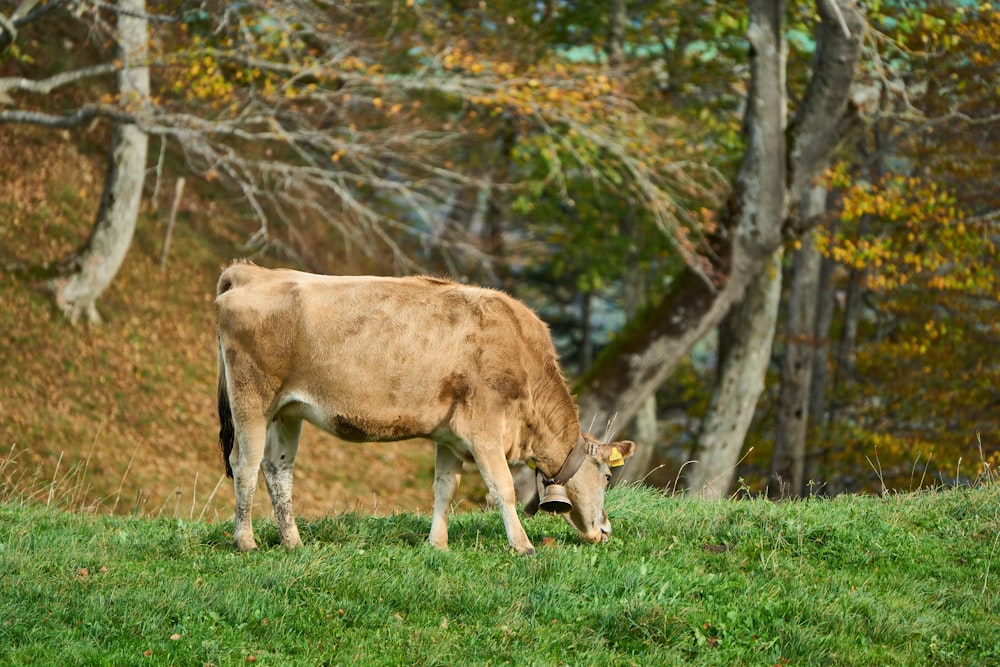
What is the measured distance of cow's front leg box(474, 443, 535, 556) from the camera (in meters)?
8.48

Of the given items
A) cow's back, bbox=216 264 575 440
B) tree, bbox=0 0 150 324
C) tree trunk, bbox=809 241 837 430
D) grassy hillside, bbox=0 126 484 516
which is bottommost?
tree trunk, bbox=809 241 837 430

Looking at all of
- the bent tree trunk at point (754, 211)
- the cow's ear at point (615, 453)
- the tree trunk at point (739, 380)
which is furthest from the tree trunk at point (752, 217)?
the cow's ear at point (615, 453)

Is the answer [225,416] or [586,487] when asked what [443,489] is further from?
[225,416]

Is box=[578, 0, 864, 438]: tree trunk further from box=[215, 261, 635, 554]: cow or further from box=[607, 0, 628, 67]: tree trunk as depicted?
box=[215, 261, 635, 554]: cow

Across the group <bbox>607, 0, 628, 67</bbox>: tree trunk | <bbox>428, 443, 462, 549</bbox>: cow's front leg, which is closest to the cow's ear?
<bbox>428, 443, 462, 549</bbox>: cow's front leg

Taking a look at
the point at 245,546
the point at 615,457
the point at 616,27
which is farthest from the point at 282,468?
the point at 616,27

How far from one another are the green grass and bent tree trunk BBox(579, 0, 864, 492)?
31.2 feet

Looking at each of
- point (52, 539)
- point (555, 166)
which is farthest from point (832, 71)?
point (52, 539)

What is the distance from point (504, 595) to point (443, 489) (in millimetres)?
1845

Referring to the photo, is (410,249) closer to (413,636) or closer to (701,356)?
(701,356)

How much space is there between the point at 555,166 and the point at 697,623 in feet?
44.9

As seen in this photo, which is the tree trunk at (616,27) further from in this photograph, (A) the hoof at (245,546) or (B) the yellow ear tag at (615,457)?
(A) the hoof at (245,546)

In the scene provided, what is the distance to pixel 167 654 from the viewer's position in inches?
242

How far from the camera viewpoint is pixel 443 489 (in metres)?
8.91
